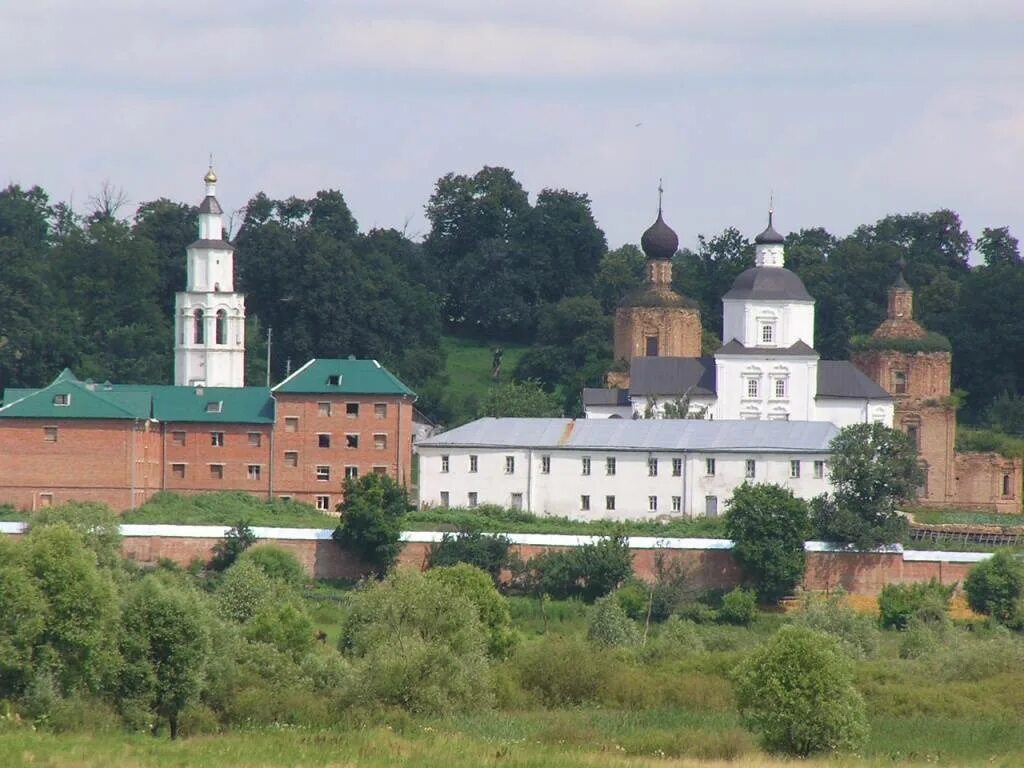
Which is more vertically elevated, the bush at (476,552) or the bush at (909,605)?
the bush at (476,552)

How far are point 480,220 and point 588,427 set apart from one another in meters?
26.7

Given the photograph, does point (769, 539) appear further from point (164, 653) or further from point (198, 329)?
point (164, 653)

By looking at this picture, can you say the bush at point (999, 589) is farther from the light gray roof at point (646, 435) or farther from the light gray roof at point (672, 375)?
the light gray roof at point (672, 375)

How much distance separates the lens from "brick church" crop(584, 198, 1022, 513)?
63094 millimetres

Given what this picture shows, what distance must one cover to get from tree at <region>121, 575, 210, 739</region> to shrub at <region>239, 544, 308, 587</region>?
13.2 meters

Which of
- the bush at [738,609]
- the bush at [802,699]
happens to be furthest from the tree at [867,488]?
the bush at [802,699]

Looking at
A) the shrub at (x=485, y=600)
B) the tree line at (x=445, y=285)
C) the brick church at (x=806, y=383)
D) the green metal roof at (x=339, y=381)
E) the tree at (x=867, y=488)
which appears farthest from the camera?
the tree line at (x=445, y=285)

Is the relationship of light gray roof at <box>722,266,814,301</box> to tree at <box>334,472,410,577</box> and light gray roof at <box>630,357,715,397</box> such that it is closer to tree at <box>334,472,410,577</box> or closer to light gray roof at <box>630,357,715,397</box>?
light gray roof at <box>630,357,715,397</box>

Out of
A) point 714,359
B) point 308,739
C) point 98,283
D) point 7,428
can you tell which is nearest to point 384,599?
point 308,739

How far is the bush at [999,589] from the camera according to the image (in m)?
52.4

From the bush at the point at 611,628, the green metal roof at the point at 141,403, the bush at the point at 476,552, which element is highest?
the green metal roof at the point at 141,403

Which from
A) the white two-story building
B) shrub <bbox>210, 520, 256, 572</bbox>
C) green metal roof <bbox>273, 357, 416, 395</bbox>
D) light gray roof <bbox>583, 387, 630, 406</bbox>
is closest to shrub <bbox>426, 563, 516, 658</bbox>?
shrub <bbox>210, 520, 256, 572</bbox>

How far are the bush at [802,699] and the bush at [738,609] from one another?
1494 centimetres

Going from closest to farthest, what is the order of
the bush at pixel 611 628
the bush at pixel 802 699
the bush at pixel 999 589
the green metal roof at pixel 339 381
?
the bush at pixel 802 699 < the bush at pixel 611 628 < the bush at pixel 999 589 < the green metal roof at pixel 339 381
